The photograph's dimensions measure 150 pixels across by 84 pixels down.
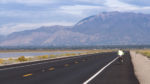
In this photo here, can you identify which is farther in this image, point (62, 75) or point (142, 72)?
point (142, 72)

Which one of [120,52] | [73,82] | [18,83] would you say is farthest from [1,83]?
[120,52]

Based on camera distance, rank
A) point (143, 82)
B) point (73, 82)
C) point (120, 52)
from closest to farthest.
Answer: point (73, 82) < point (143, 82) < point (120, 52)

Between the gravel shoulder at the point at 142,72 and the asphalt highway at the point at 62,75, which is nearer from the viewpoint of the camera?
the asphalt highway at the point at 62,75

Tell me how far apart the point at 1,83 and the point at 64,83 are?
8.85 ft

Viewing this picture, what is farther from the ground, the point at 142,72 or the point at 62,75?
the point at 62,75

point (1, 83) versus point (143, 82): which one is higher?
point (1, 83)

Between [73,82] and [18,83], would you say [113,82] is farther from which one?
[18,83]

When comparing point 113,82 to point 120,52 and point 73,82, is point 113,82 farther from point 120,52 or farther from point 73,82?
point 120,52

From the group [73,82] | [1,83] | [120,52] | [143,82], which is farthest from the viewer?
[120,52]

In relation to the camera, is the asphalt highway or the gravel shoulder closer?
the asphalt highway

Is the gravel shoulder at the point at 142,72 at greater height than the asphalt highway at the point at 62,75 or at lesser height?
lesser

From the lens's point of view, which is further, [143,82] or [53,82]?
[143,82]

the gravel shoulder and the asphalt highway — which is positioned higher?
the asphalt highway

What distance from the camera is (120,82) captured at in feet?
51.1
